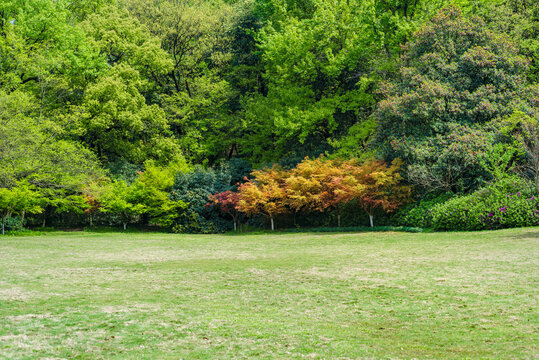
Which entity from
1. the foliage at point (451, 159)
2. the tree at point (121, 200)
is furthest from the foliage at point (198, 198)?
the foliage at point (451, 159)

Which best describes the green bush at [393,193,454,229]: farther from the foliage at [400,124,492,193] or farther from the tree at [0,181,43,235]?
the tree at [0,181,43,235]

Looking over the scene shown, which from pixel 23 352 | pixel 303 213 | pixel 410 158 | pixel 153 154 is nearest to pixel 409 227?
pixel 410 158

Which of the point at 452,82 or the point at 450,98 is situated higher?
the point at 452,82

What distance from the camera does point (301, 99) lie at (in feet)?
96.4

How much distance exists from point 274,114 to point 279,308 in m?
23.5

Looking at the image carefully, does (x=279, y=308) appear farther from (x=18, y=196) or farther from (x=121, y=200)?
(x=121, y=200)

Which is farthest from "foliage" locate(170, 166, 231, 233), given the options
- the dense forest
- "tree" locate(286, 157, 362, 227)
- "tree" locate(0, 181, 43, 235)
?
"tree" locate(0, 181, 43, 235)

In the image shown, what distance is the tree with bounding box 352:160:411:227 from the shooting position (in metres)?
21.3

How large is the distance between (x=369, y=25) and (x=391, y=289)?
2476 centimetres

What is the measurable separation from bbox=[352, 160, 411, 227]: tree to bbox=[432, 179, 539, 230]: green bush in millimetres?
2684

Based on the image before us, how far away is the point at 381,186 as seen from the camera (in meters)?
22.1

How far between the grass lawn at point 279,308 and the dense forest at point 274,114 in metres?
9.66

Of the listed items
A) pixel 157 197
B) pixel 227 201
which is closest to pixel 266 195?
pixel 227 201

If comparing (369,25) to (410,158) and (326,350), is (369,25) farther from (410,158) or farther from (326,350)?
(326,350)
